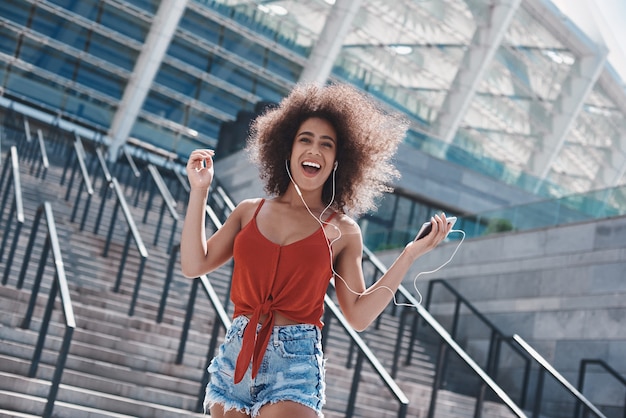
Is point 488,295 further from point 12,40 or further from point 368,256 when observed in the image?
point 12,40

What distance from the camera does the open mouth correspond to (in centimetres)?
266

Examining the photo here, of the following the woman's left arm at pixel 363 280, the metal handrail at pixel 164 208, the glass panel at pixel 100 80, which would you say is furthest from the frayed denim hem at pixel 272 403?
the glass panel at pixel 100 80

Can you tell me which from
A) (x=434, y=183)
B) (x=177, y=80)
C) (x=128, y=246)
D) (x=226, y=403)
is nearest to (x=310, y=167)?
(x=226, y=403)

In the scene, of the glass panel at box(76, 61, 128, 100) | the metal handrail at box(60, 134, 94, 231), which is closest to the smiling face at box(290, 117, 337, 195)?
the metal handrail at box(60, 134, 94, 231)

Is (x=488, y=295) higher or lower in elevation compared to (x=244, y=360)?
Result: higher

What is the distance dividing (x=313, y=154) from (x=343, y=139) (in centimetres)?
15

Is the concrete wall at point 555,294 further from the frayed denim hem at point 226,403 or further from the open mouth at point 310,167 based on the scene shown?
the frayed denim hem at point 226,403

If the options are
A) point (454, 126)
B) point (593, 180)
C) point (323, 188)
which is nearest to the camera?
point (323, 188)

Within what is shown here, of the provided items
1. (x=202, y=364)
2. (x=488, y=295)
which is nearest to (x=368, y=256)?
(x=488, y=295)

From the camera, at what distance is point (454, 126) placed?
1385 inches

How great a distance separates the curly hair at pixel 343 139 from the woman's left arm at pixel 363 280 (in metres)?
0.21

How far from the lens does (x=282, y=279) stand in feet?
8.29

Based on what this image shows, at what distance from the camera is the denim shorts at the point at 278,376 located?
240 centimetres

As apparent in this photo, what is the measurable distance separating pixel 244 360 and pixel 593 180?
44.2 metres
